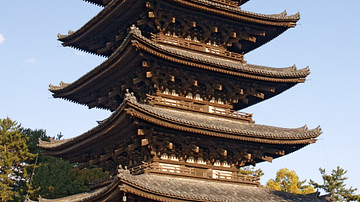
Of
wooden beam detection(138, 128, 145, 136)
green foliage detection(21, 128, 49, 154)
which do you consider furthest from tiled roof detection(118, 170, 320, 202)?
green foliage detection(21, 128, 49, 154)

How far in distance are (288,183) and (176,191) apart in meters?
54.8

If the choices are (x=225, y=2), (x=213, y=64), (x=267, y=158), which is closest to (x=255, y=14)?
(x=225, y=2)

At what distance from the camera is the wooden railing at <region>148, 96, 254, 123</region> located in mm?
22562

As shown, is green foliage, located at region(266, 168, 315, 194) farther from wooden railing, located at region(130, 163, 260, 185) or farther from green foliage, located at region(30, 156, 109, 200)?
wooden railing, located at region(130, 163, 260, 185)

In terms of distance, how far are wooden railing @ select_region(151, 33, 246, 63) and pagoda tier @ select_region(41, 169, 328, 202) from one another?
27.0ft

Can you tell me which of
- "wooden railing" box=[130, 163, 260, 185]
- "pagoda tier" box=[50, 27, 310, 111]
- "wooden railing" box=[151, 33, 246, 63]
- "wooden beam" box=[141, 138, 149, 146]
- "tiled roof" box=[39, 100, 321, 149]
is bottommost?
"wooden railing" box=[130, 163, 260, 185]

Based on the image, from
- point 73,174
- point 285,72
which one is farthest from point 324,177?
point 285,72

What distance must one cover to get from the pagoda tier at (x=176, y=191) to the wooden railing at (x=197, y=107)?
13.6 feet

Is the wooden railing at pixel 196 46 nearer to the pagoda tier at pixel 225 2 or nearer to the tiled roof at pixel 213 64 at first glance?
the tiled roof at pixel 213 64

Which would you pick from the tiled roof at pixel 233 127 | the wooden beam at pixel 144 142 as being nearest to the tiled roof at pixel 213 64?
the tiled roof at pixel 233 127

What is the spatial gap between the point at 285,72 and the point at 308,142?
4.65 metres

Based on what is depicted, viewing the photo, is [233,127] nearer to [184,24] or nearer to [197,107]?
[197,107]

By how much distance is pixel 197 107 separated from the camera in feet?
78.0

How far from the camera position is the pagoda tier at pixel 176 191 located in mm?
17109
